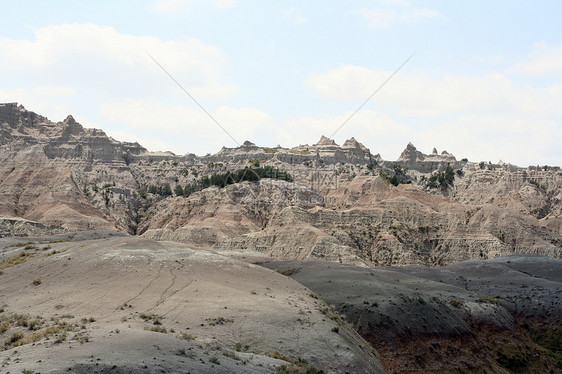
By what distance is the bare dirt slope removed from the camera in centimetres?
3391

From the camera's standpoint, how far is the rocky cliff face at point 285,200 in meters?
111

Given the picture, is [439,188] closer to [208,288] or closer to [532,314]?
[532,314]

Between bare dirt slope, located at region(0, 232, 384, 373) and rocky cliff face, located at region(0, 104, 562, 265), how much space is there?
40.8 meters

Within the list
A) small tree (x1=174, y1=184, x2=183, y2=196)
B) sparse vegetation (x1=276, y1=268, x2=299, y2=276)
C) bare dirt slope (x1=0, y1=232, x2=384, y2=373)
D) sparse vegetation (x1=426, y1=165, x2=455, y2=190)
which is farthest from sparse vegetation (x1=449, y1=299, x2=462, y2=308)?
sparse vegetation (x1=426, y1=165, x2=455, y2=190)

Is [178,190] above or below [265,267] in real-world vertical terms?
above

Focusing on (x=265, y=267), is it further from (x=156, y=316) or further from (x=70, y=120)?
(x=70, y=120)

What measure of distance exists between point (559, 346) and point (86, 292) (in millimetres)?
48980

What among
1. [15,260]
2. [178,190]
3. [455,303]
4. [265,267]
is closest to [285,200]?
→ [178,190]

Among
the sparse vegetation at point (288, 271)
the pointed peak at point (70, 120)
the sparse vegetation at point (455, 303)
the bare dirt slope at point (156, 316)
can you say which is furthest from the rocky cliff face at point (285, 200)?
the bare dirt slope at point (156, 316)

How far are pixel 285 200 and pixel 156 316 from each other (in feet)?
266

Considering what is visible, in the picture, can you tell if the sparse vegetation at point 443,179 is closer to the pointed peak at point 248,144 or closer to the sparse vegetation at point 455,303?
the pointed peak at point 248,144

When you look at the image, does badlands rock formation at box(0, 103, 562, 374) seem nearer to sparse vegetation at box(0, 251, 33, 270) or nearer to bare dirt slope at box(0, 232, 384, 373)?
bare dirt slope at box(0, 232, 384, 373)

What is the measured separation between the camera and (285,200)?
125750 millimetres

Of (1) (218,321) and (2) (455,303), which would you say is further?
(2) (455,303)
